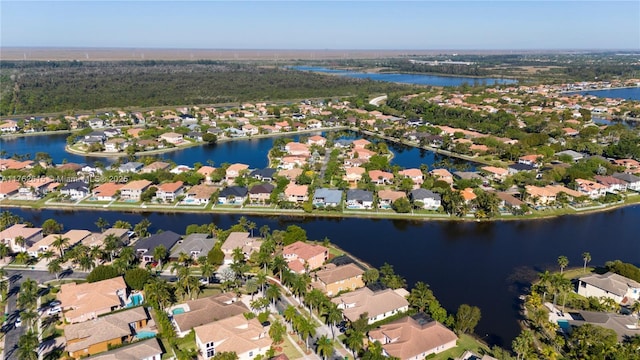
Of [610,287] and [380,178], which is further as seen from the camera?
[380,178]

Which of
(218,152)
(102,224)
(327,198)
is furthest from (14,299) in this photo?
(218,152)

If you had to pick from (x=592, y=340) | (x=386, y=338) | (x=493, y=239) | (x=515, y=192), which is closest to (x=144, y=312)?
(x=386, y=338)

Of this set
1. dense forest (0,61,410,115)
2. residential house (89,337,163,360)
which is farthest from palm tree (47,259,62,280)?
dense forest (0,61,410,115)

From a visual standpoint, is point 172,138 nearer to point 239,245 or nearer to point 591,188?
point 239,245

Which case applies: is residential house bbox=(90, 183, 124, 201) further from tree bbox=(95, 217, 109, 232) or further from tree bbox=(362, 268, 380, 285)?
tree bbox=(362, 268, 380, 285)

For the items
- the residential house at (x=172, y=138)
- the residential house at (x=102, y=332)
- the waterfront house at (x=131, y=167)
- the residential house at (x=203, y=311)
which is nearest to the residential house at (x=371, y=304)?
the residential house at (x=203, y=311)

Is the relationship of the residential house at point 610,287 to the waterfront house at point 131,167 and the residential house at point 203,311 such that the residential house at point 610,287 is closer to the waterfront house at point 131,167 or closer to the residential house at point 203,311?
the residential house at point 203,311
